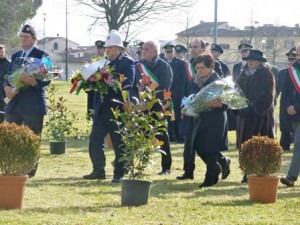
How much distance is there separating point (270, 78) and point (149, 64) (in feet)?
6.52

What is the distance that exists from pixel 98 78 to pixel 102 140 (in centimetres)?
113

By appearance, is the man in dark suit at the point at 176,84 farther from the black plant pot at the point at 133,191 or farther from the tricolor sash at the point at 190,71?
the black plant pot at the point at 133,191

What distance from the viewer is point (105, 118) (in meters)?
10.7

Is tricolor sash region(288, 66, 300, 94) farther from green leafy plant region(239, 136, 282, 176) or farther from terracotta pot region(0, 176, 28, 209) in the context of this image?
terracotta pot region(0, 176, 28, 209)

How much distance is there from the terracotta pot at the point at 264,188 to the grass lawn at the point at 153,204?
134 mm

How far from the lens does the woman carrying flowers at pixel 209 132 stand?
10375 millimetres

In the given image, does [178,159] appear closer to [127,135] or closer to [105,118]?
[105,118]

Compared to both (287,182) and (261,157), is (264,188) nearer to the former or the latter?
(261,157)

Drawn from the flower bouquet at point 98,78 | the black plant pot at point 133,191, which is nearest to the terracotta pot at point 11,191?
the black plant pot at point 133,191

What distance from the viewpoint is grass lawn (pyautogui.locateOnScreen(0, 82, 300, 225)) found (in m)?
7.84

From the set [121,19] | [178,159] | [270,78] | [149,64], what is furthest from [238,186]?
[121,19]

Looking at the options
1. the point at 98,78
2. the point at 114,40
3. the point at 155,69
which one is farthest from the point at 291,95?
the point at 98,78

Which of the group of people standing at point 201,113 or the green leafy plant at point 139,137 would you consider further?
the group of people standing at point 201,113

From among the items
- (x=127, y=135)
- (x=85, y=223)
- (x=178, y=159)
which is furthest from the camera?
(x=178, y=159)
